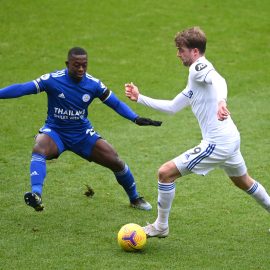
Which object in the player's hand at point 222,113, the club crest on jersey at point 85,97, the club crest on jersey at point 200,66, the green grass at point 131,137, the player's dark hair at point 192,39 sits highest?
the player's dark hair at point 192,39

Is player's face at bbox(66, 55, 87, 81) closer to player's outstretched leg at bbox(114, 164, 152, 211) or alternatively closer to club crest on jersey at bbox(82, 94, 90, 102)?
club crest on jersey at bbox(82, 94, 90, 102)

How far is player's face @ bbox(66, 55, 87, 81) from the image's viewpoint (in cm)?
881

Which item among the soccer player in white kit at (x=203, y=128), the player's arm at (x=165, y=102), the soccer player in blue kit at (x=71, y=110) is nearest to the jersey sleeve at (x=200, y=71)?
the soccer player in white kit at (x=203, y=128)

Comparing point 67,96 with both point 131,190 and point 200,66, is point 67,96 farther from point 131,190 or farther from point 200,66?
point 200,66

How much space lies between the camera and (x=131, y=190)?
9648 millimetres

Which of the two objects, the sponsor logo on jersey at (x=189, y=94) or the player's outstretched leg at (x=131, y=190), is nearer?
the sponsor logo on jersey at (x=189, y=94)

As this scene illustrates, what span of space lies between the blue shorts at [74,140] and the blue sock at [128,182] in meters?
0.54

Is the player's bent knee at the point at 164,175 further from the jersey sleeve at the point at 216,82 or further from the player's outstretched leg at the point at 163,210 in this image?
the jersey sleeve at the point at 216,82

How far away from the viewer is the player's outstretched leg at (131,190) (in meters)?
9.54

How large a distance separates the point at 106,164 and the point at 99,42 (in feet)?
29.8

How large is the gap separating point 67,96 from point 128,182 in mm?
1436

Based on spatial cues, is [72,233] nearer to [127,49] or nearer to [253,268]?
[253,268]

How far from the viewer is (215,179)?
10.7 meters

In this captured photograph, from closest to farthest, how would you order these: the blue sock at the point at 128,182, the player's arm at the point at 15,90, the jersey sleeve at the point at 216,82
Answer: the jersey sleeve at the point at 216,82, the player's arm at the point at 15,90, the blue sock at the point at 128,182
